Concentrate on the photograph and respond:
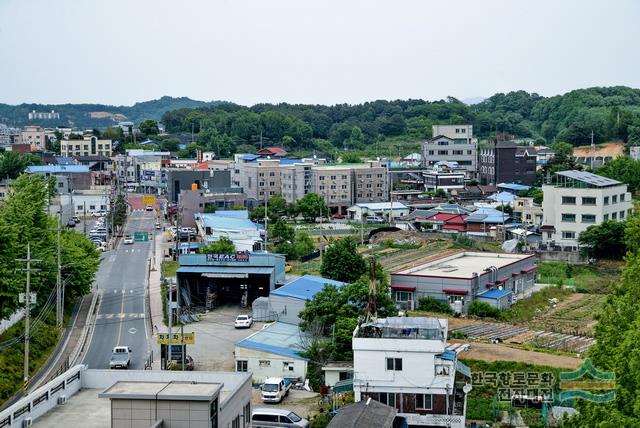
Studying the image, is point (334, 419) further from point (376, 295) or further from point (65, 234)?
point (65, 234)

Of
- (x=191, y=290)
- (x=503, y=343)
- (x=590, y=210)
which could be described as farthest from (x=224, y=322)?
(x=590, y=210)

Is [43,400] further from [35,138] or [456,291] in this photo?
[35,138]

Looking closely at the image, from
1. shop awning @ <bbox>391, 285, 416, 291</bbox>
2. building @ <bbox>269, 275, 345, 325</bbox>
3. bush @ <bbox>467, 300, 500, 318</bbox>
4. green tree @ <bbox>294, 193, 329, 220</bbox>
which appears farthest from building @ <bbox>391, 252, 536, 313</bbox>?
green tree @ <bbox>294, 193, 329, 220</bbox>

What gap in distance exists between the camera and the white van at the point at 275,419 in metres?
13.4

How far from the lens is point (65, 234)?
24516 millimetres

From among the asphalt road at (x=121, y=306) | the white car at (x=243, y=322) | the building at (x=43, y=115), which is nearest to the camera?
the asphalt road at (x=121, y=306)

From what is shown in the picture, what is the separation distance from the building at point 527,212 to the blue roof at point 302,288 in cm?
1651

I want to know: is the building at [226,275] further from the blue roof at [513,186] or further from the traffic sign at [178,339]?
the blue roof at [513,186]

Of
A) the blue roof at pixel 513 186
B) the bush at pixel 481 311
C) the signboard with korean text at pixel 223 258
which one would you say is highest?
the blue roof at pixel 513 186

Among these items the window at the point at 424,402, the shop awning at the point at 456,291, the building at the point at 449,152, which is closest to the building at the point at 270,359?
the window at the point at 424,402

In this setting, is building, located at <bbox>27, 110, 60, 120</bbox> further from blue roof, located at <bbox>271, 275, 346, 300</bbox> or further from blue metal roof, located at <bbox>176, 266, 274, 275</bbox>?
blue roof, located at <bbox>271, 275, 346, 300</bbox>

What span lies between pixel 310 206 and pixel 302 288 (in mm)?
20392

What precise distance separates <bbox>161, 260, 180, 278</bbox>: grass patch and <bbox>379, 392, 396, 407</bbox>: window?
1210 centimetres

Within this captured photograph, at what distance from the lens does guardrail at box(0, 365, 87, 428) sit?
359 inches
